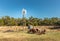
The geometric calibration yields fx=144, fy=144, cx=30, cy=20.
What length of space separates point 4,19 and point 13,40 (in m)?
33.7

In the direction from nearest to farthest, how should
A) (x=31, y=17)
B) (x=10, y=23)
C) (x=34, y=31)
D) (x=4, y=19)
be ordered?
(x=34, y=31) < (x=10, y=23) < (x=4, y=19) < (x=31, y=17)

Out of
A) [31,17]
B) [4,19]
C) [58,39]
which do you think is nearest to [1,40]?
[58,39]

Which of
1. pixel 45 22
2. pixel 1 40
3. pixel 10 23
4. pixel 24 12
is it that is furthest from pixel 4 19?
pixel 1 40

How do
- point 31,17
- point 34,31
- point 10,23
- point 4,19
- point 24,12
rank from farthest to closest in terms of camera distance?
1. point 31,17
2. point 4,19
3. point 10,23
4. point 24,12
5. point 34,31

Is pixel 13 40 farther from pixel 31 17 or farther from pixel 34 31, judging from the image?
pixel 31 17

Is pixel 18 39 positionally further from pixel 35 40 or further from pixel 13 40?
pixel 35 40

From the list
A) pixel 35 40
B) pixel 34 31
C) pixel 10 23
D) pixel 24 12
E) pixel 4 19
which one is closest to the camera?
pixel 35 40

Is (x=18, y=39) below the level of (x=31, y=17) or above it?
below

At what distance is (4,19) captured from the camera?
45.1 m

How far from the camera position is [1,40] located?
12.1 metres

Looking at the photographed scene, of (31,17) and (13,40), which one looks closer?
(13,40)

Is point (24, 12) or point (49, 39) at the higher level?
point (24, 12)

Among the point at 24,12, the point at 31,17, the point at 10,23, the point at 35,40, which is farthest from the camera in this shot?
the point at 31,17

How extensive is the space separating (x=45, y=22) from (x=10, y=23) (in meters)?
11.2
